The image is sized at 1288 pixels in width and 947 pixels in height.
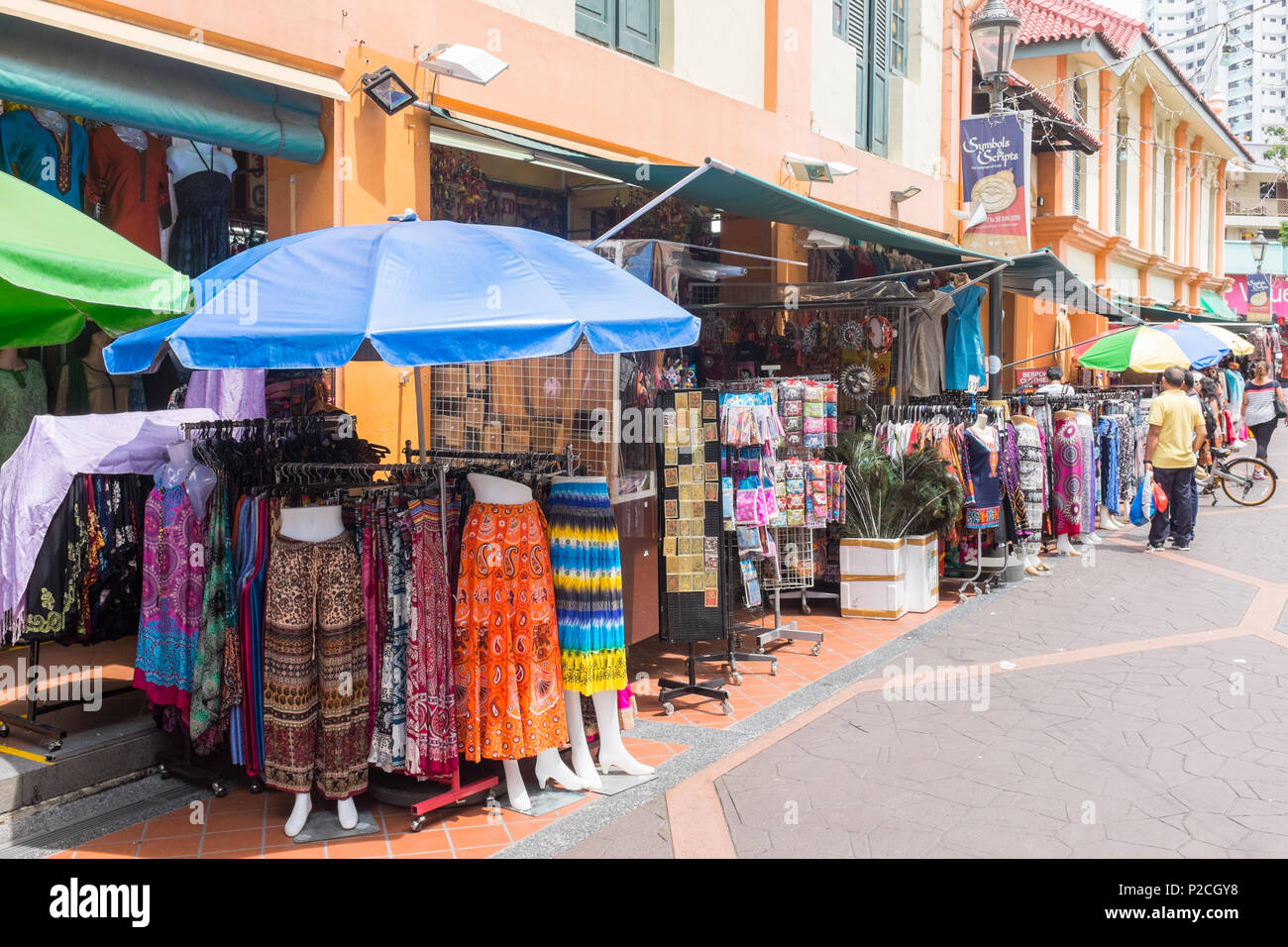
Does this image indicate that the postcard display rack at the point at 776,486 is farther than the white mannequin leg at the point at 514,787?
Yes

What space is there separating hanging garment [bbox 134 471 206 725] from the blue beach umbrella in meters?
0.75

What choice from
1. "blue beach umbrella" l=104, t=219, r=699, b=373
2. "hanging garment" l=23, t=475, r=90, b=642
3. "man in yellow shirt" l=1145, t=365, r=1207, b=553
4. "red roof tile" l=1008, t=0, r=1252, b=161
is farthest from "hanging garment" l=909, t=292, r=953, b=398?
"red roof tile" l=1008, t=0, r=1252, b=161

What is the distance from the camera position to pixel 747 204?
774 centimetres

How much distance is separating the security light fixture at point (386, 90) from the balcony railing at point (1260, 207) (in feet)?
174

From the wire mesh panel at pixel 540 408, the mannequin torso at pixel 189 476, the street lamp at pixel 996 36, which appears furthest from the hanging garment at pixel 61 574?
the street lamp at pixel 996 36

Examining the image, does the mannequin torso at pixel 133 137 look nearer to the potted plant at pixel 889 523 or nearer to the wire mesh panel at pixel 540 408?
the wire mesh panel at pixel 540 408

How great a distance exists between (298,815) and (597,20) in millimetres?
7077

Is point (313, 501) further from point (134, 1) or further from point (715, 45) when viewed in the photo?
point (715, 45)

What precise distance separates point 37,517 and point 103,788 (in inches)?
50.1

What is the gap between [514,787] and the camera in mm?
4805

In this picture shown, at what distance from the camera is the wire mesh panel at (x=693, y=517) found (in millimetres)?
A: 6316

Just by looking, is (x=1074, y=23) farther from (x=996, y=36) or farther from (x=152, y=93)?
(x=152, y=93)

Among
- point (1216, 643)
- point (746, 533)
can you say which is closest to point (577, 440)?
point (746, 533)

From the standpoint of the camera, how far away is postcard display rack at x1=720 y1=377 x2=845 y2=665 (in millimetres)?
6934
